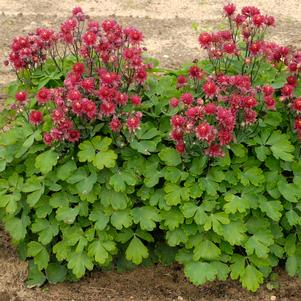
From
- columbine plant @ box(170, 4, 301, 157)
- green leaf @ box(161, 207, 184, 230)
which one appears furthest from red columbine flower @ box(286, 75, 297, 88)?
green leaf @ box(161, 207, 184, 230)

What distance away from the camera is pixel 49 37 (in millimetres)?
3809

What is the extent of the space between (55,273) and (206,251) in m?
1.04

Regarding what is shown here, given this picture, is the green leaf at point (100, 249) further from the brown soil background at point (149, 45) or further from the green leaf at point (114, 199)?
the brown soil background at point (149, 45)

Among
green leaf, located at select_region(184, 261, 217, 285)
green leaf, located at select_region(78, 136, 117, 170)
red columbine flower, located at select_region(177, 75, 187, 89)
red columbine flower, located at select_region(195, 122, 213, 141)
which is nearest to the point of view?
red columbine flower, located at select_region(195, 122, 213, 141)

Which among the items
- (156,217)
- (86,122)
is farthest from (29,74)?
(156,217)

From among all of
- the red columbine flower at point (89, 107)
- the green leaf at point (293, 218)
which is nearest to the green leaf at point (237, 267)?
the green leaf at point (293, 218)

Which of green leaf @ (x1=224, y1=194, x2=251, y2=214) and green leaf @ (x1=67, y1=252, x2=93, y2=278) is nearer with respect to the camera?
green leaf @ (x1=224, y1=194, x2=251, y2=214)

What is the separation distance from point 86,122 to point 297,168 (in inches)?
52.9

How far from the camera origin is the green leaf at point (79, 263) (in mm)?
3660

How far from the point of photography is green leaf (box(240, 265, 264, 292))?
3.67 m

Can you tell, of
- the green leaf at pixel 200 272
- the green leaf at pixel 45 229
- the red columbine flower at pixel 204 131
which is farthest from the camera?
the green leaf at pixel 45 229

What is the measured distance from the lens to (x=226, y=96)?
3.54 m

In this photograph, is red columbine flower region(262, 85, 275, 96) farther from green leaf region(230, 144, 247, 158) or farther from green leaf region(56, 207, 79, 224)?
green leaf region(56, 207, 79, 224)

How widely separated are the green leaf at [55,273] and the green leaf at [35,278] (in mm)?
45
